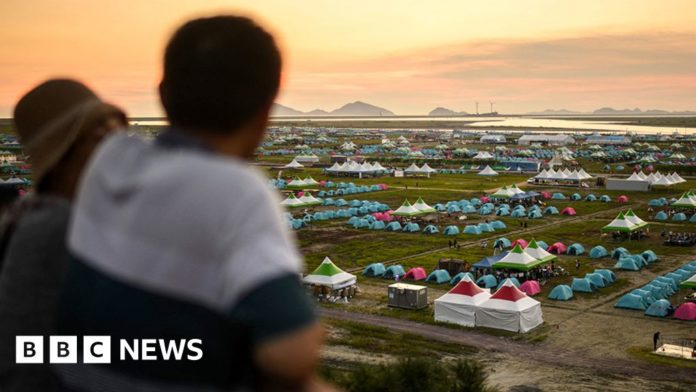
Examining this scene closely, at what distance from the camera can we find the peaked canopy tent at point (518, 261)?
1364 inches

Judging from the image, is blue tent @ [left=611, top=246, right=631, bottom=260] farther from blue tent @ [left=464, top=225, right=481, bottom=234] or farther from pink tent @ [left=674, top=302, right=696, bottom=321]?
pink tent @ [left=674, top=302, right=696, bottom=321]

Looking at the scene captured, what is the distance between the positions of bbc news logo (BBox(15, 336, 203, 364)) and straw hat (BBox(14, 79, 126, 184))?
576mm

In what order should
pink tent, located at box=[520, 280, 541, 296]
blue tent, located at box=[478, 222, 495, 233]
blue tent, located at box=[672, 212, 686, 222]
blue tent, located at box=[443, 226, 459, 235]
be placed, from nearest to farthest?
pink tent, located at box=[520, 280, 541, 296] → blue tent, located at box=[443, 226, 459, 235] → blue tent, located at box=[478, 222, 495, 233] → blue tent, located at box=[672, 212, 686, 222]

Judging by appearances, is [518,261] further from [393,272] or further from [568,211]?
[568,211]

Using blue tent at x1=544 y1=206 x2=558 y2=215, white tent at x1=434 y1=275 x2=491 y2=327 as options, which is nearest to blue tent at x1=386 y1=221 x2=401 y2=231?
blue tent at x1=544 y1=206 x2=558 y2=215

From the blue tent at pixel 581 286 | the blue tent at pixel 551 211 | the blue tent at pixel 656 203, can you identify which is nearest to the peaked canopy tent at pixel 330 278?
the blue tent at pixel 581 286

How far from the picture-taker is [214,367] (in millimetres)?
1483

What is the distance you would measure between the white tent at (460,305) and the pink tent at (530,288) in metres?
4.32

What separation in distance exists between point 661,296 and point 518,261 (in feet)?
22.2

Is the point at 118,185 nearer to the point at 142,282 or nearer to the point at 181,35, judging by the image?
the point at 142,282

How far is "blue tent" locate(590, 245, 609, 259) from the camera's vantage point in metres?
41.8

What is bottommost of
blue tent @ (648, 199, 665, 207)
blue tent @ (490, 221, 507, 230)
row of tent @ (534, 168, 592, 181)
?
blue tent @ (490, 221, 507, 230)

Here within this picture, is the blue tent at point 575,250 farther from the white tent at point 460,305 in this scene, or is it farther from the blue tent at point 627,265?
the white tent at point 460,305

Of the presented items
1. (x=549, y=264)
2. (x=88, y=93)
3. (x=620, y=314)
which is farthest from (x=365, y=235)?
(x=88, y=93)
